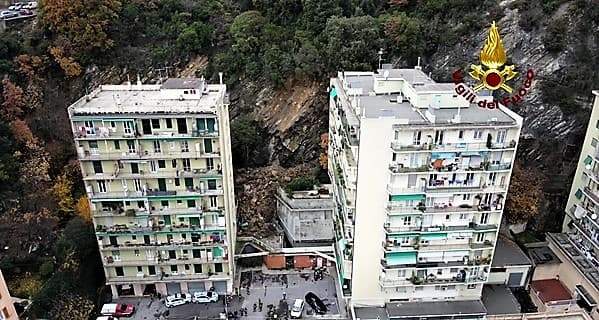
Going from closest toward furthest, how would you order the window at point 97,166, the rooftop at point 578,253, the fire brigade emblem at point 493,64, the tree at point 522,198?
the fire brigade emblem at point 493,64
the window at point 97,166
the rooftop at point 578,253
the tree at point 522,198

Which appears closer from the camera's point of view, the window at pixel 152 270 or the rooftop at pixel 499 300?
the rooftop at pixel 499 300

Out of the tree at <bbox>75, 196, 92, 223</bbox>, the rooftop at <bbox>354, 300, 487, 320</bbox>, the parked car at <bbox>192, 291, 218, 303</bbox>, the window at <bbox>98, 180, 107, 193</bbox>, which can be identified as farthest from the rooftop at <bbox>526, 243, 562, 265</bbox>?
the tree at <bbox>75, 196, 92, 223</bbox>

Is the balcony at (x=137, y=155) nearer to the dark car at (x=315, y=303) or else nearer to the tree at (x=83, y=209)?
the tree at (x=83, y=209)

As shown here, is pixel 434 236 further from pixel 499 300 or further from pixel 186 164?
pixel 186 164

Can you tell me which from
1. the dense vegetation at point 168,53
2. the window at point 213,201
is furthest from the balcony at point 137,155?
the dense vegetation at point 168,53

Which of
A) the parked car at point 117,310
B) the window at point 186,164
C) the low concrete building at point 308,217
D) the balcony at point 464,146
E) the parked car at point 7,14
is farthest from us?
the parked car at point 7,14

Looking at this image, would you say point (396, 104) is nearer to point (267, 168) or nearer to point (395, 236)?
point (395, 236)

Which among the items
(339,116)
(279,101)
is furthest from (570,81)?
(279,101)
